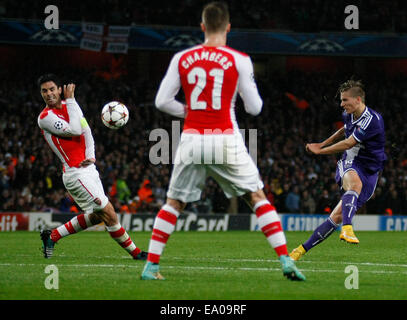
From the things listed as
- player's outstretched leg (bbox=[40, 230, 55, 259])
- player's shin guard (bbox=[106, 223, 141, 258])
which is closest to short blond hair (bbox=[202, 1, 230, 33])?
player's shin guard (bbox=[106, 223, 141, 258])

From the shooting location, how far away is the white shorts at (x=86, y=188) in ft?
31.8

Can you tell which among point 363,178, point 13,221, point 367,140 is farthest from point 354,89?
point 13,221

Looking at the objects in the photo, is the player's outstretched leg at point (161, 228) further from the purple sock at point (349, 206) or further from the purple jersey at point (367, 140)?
the purple jersey at point (367, 140)

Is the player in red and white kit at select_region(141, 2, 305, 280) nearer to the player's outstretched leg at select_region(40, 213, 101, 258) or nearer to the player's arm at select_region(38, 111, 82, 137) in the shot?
the player's arm at select_region(38, 111, 82, 137)

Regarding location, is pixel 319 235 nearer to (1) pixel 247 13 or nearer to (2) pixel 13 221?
(2) pixel 13 221

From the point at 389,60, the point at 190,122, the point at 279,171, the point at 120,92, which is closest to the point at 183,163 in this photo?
the point at 190,122

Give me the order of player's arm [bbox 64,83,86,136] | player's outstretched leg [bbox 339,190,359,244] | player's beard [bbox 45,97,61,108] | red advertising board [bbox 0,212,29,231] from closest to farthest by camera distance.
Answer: player's outstretched leg [bbox 339,190,359,244], player's arm [bbox 64,83,86,136], player's beard [bbox 45,97,61,108], red advertising board [bbox 0,212,29,231]

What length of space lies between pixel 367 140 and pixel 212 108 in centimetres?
353

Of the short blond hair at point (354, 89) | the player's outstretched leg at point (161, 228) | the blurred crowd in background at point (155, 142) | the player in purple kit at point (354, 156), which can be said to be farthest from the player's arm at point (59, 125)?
the blurred crowd in background at point (155, 142)

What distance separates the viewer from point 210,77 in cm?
696

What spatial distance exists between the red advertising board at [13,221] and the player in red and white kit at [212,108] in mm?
13363

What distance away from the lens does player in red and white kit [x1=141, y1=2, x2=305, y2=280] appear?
274 inches

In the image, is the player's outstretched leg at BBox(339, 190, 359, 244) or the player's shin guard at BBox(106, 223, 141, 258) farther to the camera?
the player's shin guard at BBox(106, 223, 141, 258)

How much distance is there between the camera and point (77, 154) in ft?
32.2
